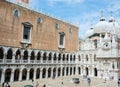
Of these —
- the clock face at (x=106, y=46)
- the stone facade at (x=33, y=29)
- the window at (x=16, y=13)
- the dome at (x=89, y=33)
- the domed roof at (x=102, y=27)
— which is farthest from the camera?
the dome at (x=89, y=33)

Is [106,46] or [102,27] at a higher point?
[102,27]

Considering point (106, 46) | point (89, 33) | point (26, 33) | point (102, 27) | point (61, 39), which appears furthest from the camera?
point (89, 33)

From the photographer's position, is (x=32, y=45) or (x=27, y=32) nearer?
(x=27, y=32)

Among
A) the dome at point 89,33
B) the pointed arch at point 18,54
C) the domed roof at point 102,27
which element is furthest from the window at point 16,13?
the dome at point 89,33

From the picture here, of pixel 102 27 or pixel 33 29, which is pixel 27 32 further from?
pixel 102 27

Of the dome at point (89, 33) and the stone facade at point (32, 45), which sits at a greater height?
the dome at point (89, 33)

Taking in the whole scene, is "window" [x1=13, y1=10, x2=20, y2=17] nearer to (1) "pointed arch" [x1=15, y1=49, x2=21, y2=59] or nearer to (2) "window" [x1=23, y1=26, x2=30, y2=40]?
(2) "window" [x1=23, y1=26, x2=30, y2=40]

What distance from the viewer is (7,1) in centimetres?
3131

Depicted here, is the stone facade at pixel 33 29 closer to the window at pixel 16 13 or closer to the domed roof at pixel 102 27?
the window at pixel 16 13

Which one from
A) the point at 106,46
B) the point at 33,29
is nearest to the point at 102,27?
the point at 106,46

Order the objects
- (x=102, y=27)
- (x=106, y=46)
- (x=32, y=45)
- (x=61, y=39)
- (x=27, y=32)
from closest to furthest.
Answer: (x=27, y=32), (x=32, y=45), (x=106, y=46), (x=61, y=39), (x=102, y=27)

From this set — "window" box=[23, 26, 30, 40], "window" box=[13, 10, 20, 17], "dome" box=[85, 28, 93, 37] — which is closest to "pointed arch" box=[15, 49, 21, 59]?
"window" box=[23, 26, 30, 40]

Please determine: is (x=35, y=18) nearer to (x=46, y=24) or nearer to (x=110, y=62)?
(x=46, y=24)

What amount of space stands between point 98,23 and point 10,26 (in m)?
36.4
